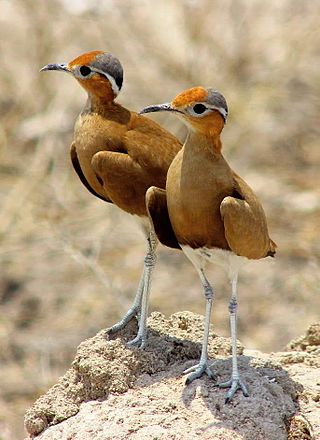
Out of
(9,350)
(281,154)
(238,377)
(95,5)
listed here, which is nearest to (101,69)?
(238,377)

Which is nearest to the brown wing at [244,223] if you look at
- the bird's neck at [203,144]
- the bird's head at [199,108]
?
the bird's neck at [203,144]

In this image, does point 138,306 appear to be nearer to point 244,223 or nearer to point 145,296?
point 145,296

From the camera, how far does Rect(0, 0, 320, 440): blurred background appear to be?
417 inches

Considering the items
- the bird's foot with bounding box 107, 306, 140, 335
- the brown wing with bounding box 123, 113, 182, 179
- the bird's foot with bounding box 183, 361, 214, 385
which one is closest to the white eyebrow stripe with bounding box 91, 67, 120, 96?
the brown wing with bounding box 123, 113, 182, 179

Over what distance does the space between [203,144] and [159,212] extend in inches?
15.3

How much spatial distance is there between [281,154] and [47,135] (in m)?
2.59

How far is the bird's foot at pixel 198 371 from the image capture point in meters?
5.37

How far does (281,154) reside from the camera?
42.2ft

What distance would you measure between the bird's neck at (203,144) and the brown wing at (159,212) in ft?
0.87

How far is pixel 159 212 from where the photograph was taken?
5418mm

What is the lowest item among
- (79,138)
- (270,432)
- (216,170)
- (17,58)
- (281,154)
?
(270,432)

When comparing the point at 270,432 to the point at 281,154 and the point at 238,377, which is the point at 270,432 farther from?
the point at 281,154

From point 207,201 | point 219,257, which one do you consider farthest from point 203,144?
point 219,257

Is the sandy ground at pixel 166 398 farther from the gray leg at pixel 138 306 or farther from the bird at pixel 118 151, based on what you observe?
the bird at pixel 118 151
